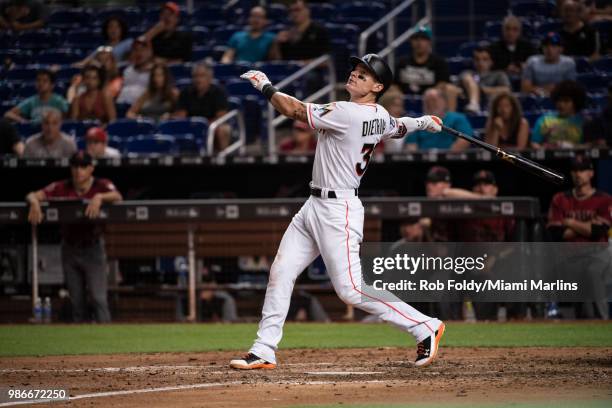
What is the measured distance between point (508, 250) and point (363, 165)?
3382mm

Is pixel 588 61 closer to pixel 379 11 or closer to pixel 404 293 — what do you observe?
pixel 379 11

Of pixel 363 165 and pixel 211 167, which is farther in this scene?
pixel 211 167

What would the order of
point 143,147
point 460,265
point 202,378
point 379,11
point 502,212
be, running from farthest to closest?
point 379,11
point 143,147
point 502,212
point 460,265
point 202,378

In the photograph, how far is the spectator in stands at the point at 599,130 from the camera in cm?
1127

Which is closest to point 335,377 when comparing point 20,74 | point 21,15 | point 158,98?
point 158,98

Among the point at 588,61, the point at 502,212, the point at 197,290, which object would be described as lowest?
the point at 197,290

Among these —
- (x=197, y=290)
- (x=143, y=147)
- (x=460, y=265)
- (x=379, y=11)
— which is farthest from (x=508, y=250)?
(x=379, y=11)

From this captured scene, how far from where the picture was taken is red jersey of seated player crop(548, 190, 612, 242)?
1010 cm

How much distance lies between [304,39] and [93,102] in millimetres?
2716

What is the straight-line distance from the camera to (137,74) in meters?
14.1

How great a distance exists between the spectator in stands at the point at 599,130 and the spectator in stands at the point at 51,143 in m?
5.54

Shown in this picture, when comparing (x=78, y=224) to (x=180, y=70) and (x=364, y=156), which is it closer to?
(x=180, y=70)

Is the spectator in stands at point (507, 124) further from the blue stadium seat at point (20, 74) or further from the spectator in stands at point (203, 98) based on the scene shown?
the blue stadium seat at point (20, 74)

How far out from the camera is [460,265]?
938cm
